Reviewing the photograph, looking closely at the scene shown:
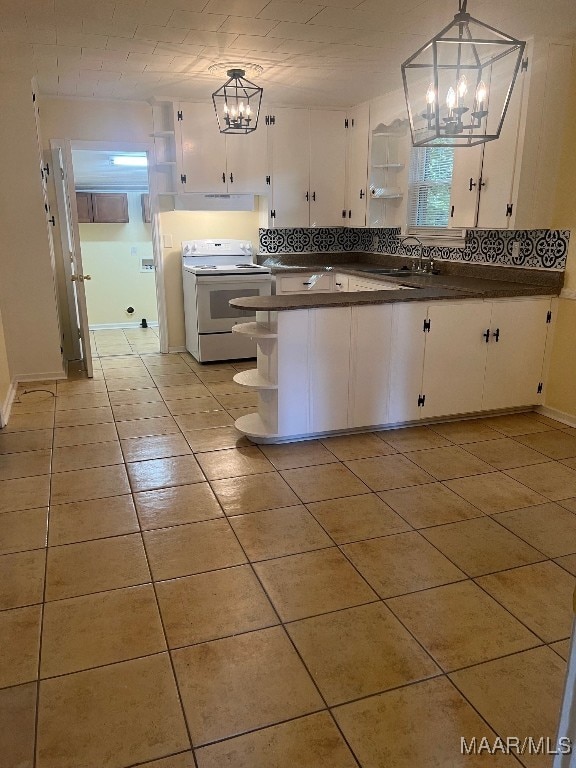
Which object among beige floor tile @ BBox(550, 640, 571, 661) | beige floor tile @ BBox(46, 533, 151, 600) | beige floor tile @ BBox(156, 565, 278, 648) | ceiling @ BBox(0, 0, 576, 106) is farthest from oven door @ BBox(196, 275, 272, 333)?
beige floor tile @ BBox(550, 640, 571, 661)

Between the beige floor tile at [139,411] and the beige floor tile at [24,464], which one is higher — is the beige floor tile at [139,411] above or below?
above

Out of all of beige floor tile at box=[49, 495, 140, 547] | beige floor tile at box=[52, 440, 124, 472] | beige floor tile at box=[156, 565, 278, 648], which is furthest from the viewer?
beige floor tile at box=[52, 440, 124, 472]

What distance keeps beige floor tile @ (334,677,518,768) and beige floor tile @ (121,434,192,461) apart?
2085 millimetres

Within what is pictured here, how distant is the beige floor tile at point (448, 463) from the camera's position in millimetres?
3227

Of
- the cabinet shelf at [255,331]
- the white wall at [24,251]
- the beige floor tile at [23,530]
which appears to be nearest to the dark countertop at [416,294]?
the cabinet shelf at [255,331]

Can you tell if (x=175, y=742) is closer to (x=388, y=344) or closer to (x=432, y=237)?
(x=388, y=344)

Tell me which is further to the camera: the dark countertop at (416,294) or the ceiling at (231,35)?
the dark countertop at (416,294)

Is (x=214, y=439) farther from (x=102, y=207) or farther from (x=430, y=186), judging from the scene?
(x=102, y=207)

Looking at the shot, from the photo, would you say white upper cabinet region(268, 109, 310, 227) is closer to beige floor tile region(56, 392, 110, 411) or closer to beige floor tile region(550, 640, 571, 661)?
beige floor tile region(56, 392, 110, 411)

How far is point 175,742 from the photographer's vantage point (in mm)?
1556

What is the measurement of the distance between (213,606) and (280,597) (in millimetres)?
252

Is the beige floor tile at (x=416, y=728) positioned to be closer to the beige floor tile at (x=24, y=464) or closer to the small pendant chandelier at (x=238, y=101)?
the beige floor tile at (x=24, y=464)

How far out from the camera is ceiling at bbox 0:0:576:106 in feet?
9.70

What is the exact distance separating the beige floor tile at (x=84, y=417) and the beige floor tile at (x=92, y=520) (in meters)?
1.22
